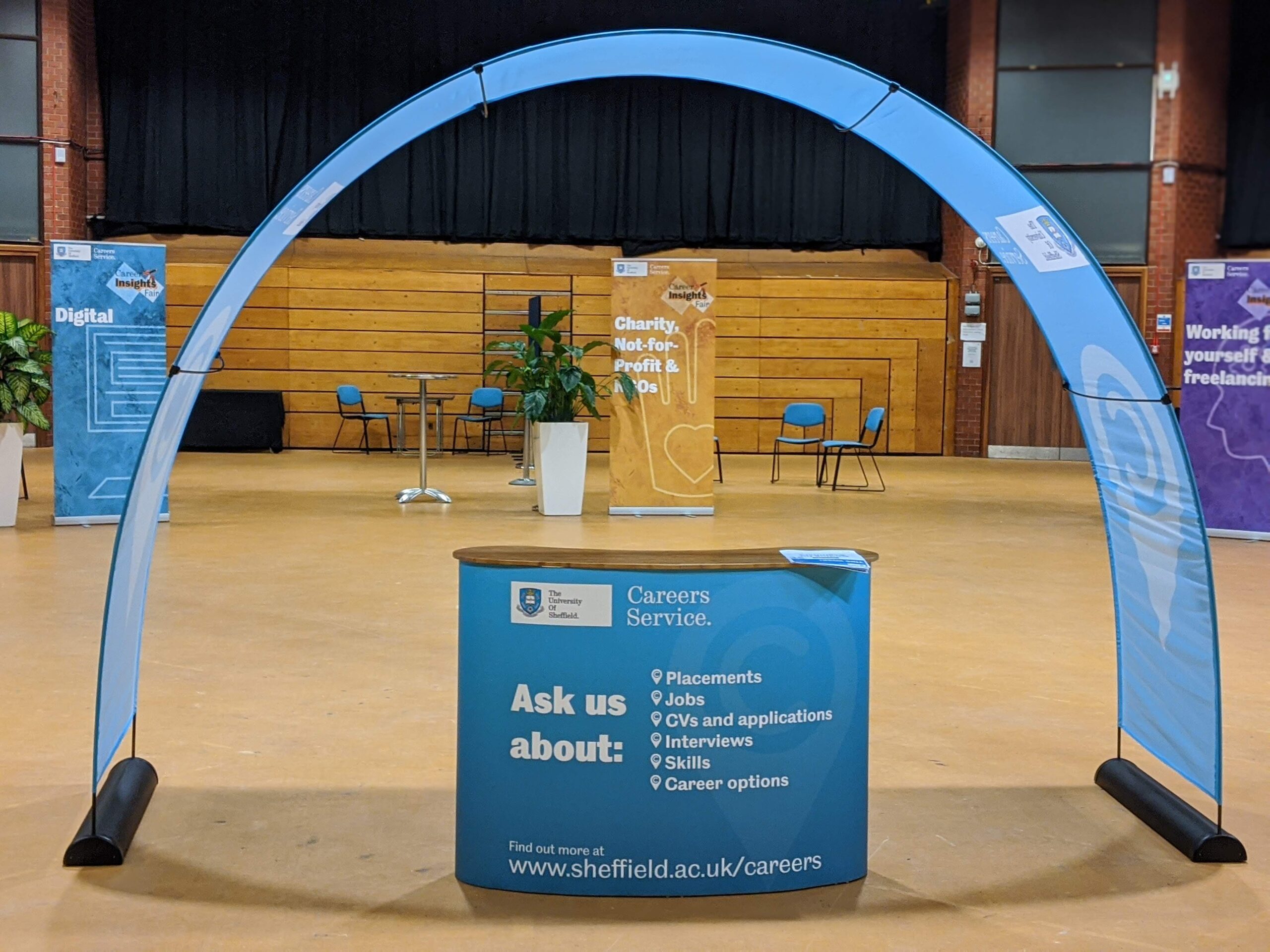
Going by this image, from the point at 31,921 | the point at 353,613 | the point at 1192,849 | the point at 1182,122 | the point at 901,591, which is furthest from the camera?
the point at 1182,122

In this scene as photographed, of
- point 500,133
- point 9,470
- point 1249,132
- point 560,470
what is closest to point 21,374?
point 9,470

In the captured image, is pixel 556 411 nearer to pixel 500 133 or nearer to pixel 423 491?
pixel 423 491

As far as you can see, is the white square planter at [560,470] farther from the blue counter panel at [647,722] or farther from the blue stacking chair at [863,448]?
the blue counter panel at [647,722]

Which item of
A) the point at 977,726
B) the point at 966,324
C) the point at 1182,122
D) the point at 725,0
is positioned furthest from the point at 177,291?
the point at 977,726

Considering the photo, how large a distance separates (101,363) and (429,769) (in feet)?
19.3

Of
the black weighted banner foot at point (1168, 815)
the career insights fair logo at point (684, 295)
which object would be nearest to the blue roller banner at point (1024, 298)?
the black weighted banner foot at point (1168, 815)

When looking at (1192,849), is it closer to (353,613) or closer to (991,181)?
(991,181)

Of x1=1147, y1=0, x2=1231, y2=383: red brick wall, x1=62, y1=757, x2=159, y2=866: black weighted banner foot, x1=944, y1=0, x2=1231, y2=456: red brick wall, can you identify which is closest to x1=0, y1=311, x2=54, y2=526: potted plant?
x1=62, y1=757, x2=159, y2=866: black weighted banner foot

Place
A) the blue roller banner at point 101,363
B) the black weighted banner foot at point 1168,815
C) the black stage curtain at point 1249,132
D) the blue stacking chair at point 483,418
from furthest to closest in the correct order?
the black stage curtain at point 1249,132, the blue stacking chair at point 483,418, the blue roller banner at point 101,363, the black weighted banner foot at point 1168,815

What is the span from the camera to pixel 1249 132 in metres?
15.5

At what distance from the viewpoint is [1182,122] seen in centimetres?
1539

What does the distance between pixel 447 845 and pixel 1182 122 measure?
596 inches

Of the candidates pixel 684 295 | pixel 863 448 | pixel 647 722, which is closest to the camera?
pixel 647 722

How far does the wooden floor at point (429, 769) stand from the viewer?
8.48 ft
